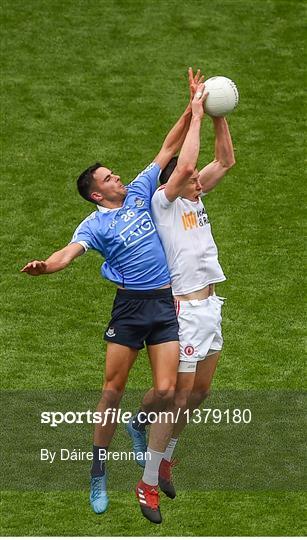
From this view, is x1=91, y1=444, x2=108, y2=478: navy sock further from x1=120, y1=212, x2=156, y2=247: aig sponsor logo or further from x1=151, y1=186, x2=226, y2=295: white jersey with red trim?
x1=120, y1=212, x2=156, y2=247: aig sponsor logo

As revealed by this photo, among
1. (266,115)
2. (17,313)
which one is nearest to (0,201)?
(17,313)

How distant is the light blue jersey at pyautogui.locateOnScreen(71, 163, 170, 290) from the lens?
14164 millimetres

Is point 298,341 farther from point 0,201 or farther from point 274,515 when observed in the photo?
point 0,201

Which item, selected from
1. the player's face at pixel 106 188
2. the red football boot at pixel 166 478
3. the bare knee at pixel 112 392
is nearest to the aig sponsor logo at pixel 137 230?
the player's face at pixel 106 188

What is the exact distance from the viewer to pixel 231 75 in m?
23.0

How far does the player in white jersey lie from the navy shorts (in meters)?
0.19

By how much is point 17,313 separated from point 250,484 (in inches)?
160

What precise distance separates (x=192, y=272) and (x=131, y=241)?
26.3 inches

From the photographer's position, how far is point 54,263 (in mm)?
13617

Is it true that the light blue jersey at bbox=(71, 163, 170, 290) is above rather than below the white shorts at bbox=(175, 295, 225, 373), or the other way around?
above

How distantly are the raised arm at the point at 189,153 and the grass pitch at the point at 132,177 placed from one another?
154 inches

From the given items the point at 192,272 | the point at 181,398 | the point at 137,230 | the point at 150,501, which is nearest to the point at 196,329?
the point at 192,272

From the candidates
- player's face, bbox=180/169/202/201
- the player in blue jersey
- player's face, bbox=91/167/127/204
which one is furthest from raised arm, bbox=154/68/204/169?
player's face, bbox=91/167/127/204

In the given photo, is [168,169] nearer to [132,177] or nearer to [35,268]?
[35,268]
